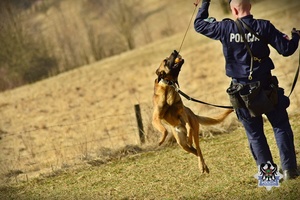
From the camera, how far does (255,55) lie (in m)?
5.06

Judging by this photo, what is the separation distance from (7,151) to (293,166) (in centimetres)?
1131

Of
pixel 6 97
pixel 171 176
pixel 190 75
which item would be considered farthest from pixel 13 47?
pixel 171 176

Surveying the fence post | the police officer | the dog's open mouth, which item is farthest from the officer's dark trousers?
the fence post

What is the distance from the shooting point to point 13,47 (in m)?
30.9

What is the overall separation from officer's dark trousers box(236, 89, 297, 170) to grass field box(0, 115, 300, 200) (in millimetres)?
268

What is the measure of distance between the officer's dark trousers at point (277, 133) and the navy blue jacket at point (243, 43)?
0.40 m

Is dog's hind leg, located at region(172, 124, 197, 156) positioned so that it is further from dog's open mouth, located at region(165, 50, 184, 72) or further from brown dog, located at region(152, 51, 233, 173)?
dog's open mouth, located at region(165, 50, 184, 72)

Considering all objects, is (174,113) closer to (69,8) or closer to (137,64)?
(137,64)

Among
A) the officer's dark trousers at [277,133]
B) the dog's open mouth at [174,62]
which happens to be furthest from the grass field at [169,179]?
the dog's open mouth at [174,62]

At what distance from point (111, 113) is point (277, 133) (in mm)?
16209

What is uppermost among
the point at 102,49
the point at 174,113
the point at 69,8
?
the point at 69,8

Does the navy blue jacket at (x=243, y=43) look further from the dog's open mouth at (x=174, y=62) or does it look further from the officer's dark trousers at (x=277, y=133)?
the dog's open mouth at (x=174, y=62)

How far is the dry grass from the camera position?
304 inches

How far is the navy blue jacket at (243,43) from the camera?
→ 5.01 metres
